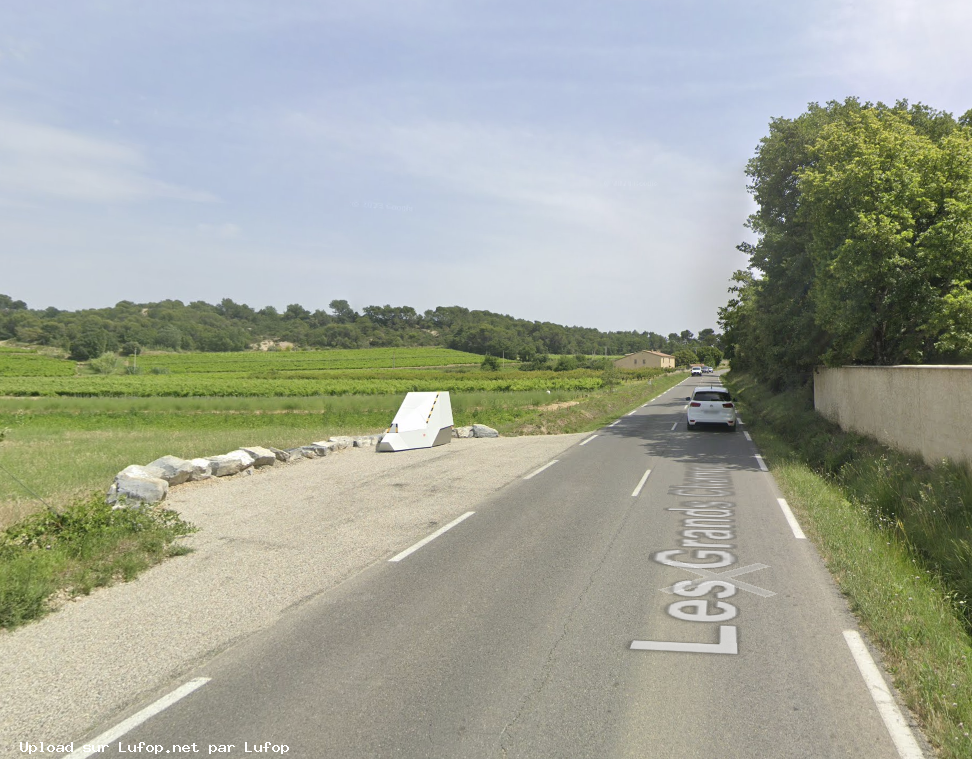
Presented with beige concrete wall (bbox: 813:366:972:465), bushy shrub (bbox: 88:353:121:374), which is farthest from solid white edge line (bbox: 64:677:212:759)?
bushy shrub (bbox: 88:353:121:374)

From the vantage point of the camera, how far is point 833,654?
4973mm

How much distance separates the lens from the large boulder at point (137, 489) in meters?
10.2

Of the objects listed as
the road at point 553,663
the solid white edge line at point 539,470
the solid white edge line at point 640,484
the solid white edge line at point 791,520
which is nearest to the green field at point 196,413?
the road at point 553,663

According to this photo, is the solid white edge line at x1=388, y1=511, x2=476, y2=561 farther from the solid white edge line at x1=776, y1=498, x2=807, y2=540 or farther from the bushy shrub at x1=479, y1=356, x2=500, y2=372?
the bushy shrub at x1=479, y1=356, x2=500, y2=372

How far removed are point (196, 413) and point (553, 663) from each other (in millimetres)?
38986

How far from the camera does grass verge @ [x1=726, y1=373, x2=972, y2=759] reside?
431 centimetres

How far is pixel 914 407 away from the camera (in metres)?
12.5

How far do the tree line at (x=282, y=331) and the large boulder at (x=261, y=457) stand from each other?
104 m

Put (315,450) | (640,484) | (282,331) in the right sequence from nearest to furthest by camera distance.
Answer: (640,484)
(315,450)
(282,331)

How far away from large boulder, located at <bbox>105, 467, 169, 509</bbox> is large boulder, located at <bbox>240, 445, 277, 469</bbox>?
3.86m

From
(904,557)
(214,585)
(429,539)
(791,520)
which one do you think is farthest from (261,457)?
(904,557)

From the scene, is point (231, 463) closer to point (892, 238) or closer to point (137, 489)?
point (137, 489)

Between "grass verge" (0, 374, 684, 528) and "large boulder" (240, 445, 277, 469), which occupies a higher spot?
"large boulder" (240, 445, 277, 469)

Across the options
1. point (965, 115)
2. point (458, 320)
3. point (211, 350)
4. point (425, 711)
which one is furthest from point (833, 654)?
point (458, 320)
